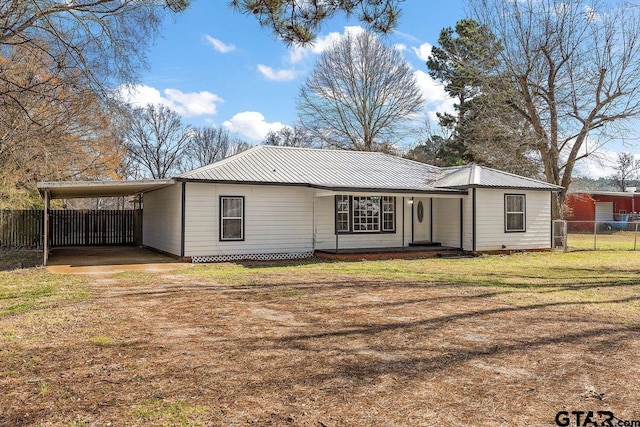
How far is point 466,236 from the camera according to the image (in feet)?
55.9

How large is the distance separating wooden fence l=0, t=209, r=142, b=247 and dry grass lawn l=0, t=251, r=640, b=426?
11.2 metres

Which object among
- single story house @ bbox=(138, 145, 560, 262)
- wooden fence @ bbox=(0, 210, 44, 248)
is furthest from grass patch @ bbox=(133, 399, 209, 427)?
wooden fence @ bbox=(0, 210, 44, 248)

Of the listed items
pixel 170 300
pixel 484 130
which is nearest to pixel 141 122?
pixel 484 130

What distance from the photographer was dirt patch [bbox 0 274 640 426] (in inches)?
139

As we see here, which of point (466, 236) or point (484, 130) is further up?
point (484, 130)

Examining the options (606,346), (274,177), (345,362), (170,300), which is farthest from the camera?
(274,177)

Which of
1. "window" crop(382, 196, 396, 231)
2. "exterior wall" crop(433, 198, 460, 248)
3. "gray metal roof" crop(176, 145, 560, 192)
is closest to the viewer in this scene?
"gray metal roof" crop(176, 145, 560, 192)

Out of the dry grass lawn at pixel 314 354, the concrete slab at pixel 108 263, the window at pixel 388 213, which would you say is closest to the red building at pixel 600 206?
the window at pixel 388 213

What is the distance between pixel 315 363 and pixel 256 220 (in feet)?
34.0

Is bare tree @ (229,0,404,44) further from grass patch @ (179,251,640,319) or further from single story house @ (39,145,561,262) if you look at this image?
single story house @ (39,145,561,262)

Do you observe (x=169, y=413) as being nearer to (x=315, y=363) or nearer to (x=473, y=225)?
(x=315, y=363)

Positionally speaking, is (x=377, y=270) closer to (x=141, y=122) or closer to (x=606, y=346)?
(x=606, y=346)

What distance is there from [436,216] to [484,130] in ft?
31.1

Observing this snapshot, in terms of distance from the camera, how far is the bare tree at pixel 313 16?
6.94m
